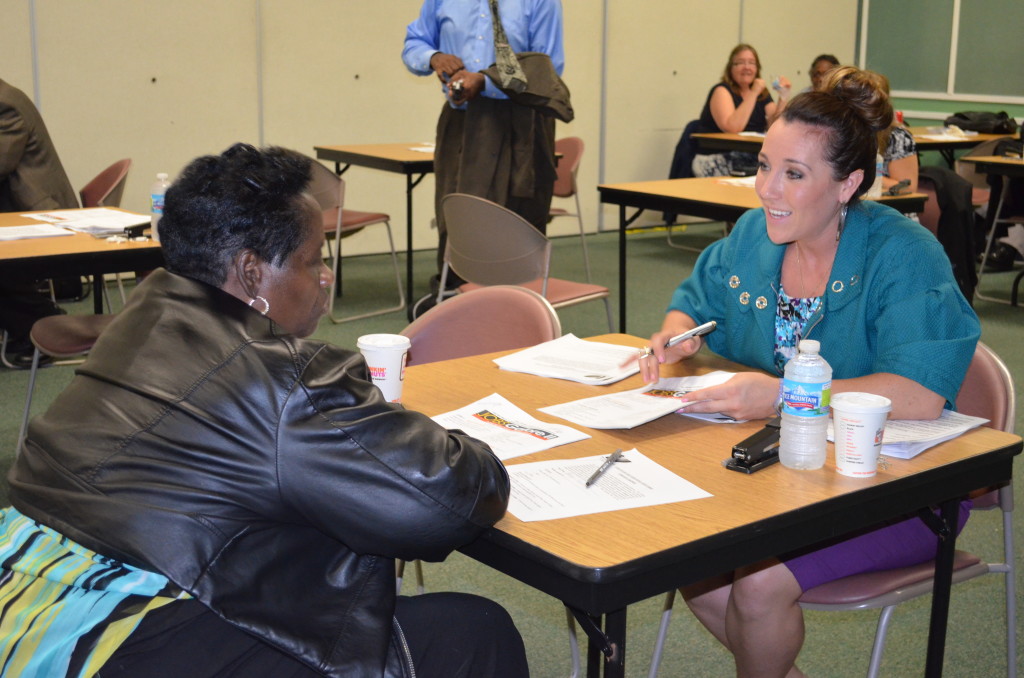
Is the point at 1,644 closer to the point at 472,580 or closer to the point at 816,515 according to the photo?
the point at 816,515

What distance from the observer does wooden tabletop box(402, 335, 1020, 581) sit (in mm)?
1257

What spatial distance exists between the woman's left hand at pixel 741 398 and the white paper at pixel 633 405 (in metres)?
0.04

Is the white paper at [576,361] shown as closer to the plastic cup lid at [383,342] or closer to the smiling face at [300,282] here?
the plastic cup lid at [383,342]

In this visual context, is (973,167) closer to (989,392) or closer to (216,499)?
(989,392)

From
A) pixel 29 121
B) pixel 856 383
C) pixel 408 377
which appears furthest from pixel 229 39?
pixel 856 383

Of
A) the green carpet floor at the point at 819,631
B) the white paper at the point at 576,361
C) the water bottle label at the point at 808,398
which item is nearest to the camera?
the water bottle label at the point at 808,398

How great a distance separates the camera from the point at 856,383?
1783mm

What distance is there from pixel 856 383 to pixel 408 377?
0.79m

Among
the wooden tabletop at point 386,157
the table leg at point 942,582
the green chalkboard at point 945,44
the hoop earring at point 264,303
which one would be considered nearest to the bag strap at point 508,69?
the wooden tabletop at point 386,157

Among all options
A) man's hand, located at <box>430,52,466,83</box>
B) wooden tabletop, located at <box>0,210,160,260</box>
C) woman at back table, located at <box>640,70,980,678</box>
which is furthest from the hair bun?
man's hand, located at <box>430,52,466,83</box>

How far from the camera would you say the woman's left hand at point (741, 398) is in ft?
5.65

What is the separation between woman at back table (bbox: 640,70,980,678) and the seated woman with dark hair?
678mm

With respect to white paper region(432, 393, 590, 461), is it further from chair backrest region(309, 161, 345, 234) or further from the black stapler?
chair backrest region(309, 161, 345, 234)

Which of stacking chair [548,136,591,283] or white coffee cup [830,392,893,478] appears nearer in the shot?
white coffee cup [830,392,893,478]
